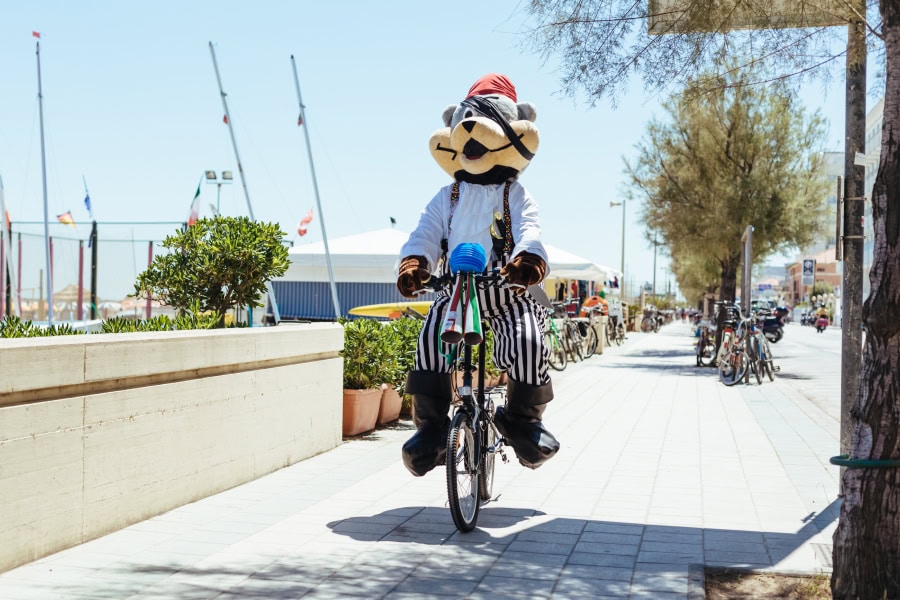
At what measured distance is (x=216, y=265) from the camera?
24.0 ft

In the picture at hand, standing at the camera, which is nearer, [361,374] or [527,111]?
[527,111]

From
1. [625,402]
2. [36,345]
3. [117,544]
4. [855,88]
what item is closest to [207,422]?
[117,544]

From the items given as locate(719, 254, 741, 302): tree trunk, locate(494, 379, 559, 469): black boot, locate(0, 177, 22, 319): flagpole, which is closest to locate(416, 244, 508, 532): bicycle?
locate(494, 379, 559, 469): black boot

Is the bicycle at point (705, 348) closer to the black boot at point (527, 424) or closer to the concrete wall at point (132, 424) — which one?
the concrete wall at point (132, 424)

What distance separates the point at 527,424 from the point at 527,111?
5.70ft

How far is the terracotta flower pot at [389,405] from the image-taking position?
868cm

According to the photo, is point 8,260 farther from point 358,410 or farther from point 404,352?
point 358,410

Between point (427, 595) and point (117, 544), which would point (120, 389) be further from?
point (427, 595)

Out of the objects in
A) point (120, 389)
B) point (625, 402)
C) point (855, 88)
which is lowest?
point (625, 402)

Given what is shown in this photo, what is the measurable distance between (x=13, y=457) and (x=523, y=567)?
205cm

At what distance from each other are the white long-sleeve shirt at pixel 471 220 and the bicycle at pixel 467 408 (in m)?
0.31

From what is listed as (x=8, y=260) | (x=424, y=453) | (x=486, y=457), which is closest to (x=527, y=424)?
(x=486, y=457)

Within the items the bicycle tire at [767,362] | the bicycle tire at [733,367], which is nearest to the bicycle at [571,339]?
the bicycle tire at [767,362]

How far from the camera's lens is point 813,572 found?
401 centimetres
